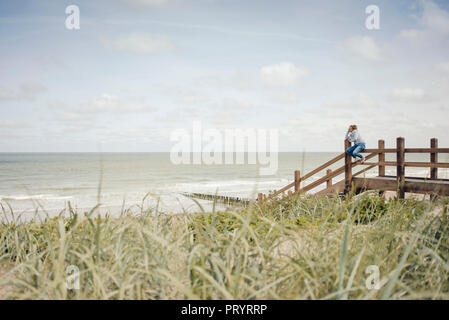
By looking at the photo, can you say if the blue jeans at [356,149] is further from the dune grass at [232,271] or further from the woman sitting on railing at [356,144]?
the dune grass at [232,271]

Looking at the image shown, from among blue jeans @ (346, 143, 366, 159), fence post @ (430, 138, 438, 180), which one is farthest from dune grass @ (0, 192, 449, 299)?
blue jeans @ (346, 143, 366, 159)

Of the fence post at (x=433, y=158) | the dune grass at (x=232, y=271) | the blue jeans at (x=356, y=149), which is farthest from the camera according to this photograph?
the blue jeans at (x=356, y=149)

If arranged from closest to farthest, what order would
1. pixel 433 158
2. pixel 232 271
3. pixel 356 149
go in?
pixel 232 271
pixel 433 158
pixel 356 149

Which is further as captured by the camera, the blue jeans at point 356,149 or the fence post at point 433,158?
the blue jeans at point 356,149

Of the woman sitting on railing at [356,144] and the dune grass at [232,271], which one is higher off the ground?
the woman sitting on railing at [356,144]

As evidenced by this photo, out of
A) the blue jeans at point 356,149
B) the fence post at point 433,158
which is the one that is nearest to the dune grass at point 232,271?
the fence post at point 433,158

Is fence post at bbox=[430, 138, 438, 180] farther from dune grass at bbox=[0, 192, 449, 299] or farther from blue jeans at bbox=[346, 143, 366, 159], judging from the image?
dune grass at bbox=[0, 192, 449, 299]

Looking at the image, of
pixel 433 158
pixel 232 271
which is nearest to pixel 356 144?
pixel 433 158

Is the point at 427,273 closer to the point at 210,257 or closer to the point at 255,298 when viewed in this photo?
the point at 255,298

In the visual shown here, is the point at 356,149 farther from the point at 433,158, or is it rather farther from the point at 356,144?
the point at 433,158

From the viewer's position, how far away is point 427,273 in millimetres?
2207

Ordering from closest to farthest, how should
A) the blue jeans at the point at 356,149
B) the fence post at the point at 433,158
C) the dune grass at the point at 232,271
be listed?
the dune grass at the point at 232,271, the fence post at the point at 433,158, the blue jeans at the point at 356,149
